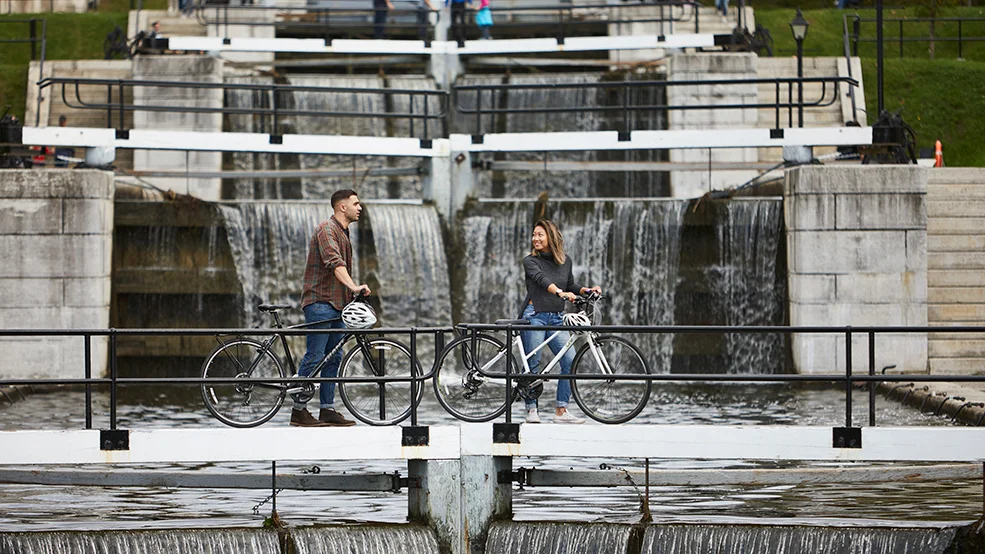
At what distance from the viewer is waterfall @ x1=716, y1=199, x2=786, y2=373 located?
73.2 feet

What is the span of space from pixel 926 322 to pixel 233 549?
43.6 feet

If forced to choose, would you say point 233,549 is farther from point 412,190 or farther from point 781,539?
point 412,190

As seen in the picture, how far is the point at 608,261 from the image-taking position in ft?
74.9

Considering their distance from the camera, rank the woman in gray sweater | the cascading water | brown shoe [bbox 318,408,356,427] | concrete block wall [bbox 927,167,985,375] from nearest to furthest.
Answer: brown shoe [bbox 318,408,356,427]
the woman in gray sweater
concrete block wall [bbox 927,167,985,375]
the cascading water

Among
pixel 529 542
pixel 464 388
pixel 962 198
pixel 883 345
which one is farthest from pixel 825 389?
pixel 529 542

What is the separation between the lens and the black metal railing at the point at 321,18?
31.4m

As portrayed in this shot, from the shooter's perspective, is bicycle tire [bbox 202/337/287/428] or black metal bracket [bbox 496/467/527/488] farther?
bicycle tire [bbox 202/337/287/428]

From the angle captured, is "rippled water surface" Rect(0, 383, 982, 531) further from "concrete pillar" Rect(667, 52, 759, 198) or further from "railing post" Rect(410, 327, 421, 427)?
"concrete pillar" Rect(667, 52, 759, 198)

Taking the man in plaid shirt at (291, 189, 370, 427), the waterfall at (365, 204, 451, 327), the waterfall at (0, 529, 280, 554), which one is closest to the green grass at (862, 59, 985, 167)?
the waterfall at (365, 204, 451, 327)

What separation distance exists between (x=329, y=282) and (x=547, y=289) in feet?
6.08

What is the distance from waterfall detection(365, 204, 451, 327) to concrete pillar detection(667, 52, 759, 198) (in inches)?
221

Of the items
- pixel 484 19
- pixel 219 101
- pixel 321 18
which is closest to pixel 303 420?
pixel 219 101

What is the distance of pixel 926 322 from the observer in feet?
70.7

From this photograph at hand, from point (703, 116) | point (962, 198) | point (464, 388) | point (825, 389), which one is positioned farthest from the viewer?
point (703, 116)
